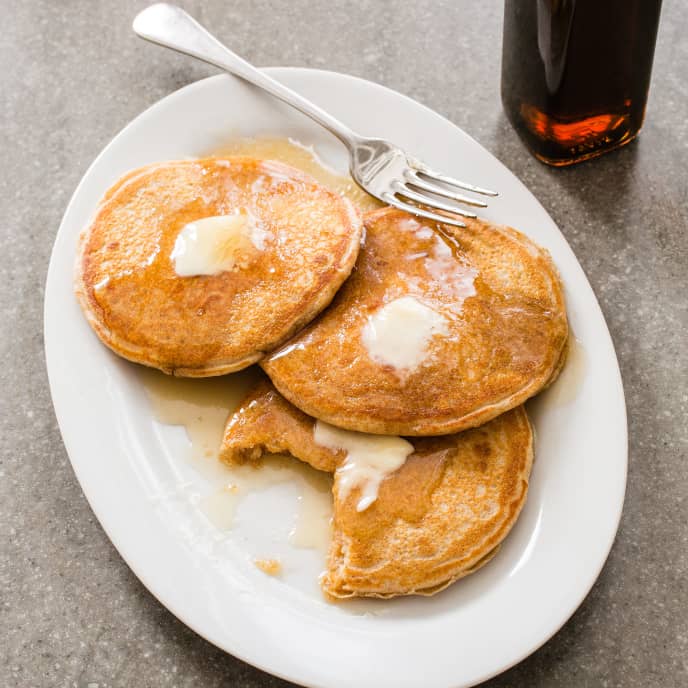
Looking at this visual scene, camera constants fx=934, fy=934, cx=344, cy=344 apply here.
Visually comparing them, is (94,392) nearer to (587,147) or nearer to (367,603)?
(367,603)

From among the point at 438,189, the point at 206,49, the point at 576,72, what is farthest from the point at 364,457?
the point at 206,49

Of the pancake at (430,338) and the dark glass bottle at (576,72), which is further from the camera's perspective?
the dark glass bottle at (576,72)

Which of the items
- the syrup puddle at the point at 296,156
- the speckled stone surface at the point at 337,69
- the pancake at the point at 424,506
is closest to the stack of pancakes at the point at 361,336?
the pancake at the point at 424,506

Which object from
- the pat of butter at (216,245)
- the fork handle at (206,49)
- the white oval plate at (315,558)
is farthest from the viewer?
the fork handle at (206,49)

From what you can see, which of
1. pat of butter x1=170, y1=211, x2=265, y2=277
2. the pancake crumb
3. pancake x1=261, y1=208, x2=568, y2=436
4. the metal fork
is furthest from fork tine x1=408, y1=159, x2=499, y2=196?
the pancake crumb

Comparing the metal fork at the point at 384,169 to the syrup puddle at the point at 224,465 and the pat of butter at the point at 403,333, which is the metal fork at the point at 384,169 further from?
the syrup puddle at the point at 224,465

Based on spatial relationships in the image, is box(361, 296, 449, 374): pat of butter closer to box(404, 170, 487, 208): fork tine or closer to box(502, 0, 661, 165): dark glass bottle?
box(404, 170, 487, 208): fork tine

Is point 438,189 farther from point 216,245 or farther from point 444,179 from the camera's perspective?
point 216,245
